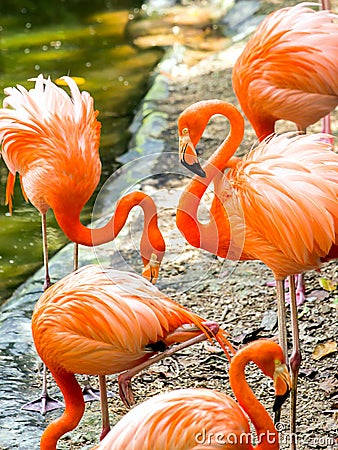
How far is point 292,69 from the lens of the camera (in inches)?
172

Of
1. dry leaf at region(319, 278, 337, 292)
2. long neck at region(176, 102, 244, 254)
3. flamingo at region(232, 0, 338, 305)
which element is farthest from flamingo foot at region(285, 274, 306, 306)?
long neck at region(176, 102, 244, 254)

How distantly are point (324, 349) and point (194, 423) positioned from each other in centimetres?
145

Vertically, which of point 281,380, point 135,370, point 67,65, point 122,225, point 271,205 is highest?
point 271,205

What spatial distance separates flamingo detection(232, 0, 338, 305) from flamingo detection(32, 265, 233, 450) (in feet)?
4.38

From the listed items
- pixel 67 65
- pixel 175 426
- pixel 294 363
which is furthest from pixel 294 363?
pixel 67 65

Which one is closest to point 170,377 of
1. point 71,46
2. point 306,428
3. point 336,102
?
point 306,428

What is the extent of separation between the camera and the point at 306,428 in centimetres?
363

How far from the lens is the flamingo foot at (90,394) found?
397cm

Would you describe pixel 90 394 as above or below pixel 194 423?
below

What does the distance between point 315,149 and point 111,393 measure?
1.43 metres

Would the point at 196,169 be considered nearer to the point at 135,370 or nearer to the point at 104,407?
the point at 135,370

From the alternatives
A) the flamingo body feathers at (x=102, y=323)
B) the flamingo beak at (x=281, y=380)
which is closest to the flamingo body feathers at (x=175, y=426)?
the flamingo beak at (x=281, y=380)

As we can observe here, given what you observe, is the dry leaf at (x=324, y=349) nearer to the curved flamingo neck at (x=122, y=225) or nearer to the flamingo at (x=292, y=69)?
the flamingo at (x=292, y=69)

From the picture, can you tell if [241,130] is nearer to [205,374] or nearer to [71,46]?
A: [205,374]
